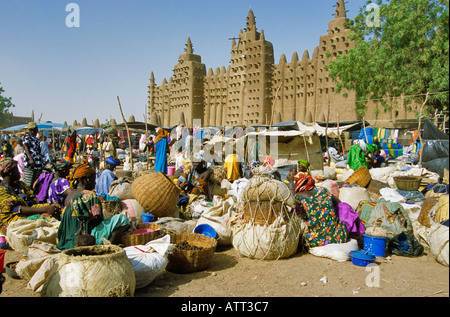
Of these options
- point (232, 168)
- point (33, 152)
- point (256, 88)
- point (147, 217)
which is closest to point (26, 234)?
point (147, 217)

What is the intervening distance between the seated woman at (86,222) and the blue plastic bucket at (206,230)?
1343 millimetres

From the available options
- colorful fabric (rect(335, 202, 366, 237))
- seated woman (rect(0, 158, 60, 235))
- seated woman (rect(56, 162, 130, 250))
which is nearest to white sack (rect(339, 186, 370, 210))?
colorful fabric (rect(335, 202, 366, 237))

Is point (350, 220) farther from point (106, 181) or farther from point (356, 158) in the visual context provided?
point (356, 158)

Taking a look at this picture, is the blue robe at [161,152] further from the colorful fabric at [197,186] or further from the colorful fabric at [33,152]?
the colorful fabric at [33,152]

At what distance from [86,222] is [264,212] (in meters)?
2.17

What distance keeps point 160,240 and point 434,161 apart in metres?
9.66

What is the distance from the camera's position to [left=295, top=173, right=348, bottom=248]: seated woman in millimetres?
5129

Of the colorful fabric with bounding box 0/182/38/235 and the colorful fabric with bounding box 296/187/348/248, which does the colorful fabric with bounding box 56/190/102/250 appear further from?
the colorful fabric with bounding box 296/187/348/248

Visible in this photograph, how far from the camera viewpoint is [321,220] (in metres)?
5.20

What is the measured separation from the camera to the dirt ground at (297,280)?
12.0 feet

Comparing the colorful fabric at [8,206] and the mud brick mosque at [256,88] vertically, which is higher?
the mud brick mosque at [256,88]

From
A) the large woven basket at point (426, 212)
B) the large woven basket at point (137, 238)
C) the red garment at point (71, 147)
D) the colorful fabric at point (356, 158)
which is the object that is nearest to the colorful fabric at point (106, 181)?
the large woven basket at point (137, 238)

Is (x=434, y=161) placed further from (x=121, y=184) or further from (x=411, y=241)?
(x=121, y=184)

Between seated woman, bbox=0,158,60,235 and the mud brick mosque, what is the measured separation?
19109 mm
